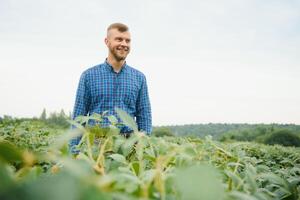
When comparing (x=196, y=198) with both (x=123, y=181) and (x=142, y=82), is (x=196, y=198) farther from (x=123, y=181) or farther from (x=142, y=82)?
(x=142, y=82)

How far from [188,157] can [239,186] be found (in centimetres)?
14

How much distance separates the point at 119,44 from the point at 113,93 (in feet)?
1.52

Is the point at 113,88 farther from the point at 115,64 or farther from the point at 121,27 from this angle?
the point at 121,27

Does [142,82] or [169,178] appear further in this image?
[142,82]

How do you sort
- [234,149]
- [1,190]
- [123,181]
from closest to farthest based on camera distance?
[1,190] → [123,181] → [234,149]

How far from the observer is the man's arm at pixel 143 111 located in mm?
3586

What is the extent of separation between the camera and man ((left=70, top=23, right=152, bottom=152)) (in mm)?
3408

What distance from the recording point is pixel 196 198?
0.43 m

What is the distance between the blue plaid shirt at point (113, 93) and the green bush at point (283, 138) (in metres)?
52.0

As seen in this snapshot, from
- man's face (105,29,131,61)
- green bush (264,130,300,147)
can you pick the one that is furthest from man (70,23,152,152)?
green bush (264,130,300,147)

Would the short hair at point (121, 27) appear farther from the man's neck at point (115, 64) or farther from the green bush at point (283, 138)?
the green bush at point (283, 138)

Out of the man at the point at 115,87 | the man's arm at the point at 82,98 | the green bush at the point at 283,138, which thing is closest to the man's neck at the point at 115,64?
the man at the point at 115,87

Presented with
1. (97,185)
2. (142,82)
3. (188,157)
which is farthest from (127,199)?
(142,82)

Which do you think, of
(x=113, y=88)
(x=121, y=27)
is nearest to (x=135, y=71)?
Answer: (x=113, y=88)
